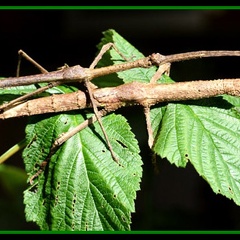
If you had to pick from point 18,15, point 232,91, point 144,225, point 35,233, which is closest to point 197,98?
point 232,91

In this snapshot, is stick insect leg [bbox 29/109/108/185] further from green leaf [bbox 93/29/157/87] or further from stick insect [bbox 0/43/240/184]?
green leaf [bbox 93/29/157/87]

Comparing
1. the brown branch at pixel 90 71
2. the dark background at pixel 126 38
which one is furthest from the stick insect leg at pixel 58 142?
the dark background at pixel 126 38

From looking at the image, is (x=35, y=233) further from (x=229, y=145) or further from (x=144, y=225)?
(x=144, y=225)

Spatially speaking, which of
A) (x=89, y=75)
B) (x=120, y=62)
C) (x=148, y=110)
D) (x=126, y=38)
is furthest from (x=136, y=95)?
(x=126, y=38)

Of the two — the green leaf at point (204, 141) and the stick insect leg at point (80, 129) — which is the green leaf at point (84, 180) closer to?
the stick insect leg at point (80, 129)

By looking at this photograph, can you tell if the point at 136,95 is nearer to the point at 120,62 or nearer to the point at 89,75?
the point at 89,75

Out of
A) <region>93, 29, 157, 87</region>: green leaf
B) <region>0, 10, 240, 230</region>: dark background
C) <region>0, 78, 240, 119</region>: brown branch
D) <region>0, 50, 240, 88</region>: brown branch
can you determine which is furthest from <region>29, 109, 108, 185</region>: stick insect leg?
<region>0, 10, 240, 230</region>: dark background
